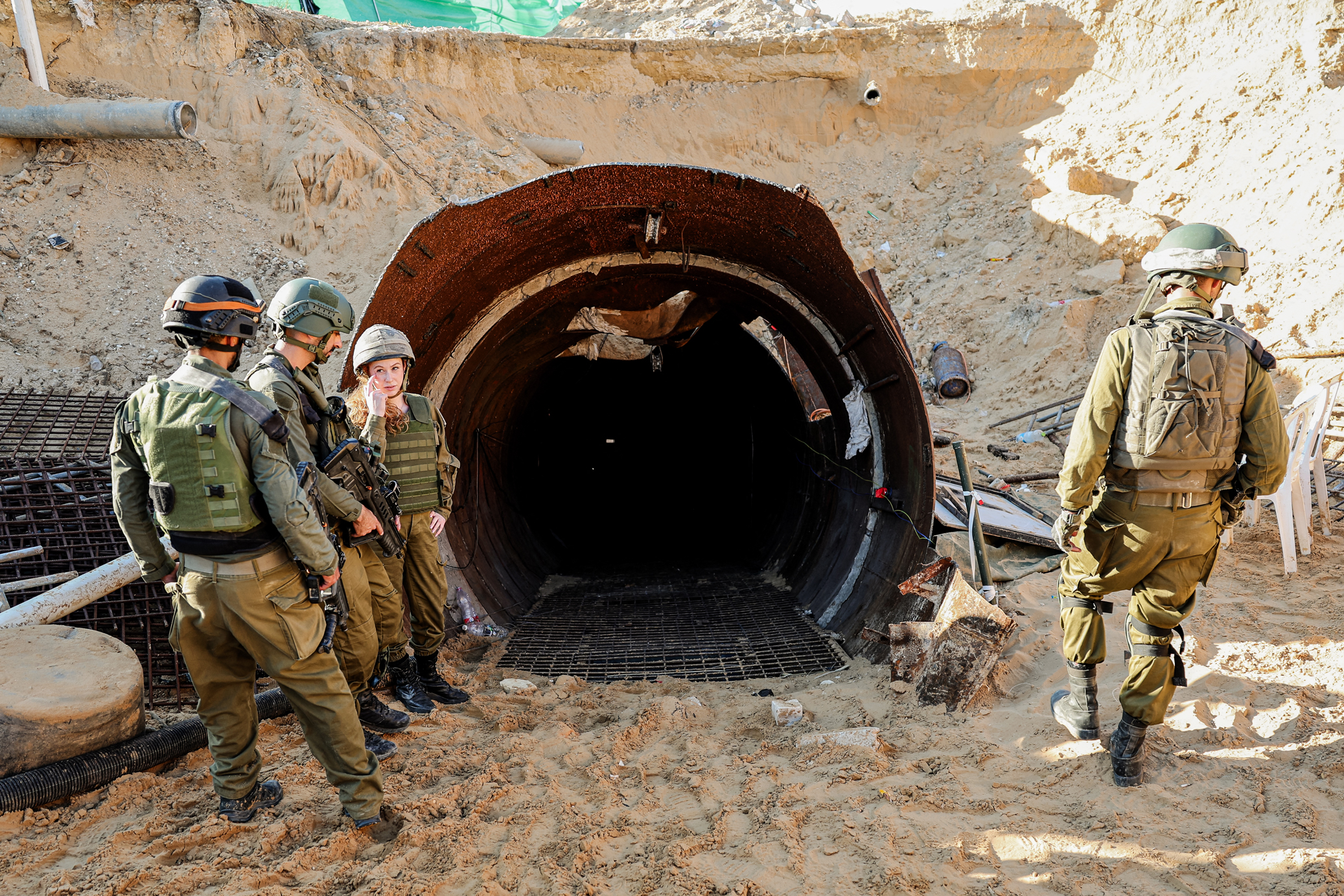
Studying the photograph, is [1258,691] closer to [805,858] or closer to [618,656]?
[805,858]

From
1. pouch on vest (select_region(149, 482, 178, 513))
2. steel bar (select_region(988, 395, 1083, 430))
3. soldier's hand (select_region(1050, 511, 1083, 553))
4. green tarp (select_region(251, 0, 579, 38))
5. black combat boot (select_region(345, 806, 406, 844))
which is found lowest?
black combat boot (select_region(345, 806, 406, 844))

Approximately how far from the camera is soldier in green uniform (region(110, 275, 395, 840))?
2.50 m

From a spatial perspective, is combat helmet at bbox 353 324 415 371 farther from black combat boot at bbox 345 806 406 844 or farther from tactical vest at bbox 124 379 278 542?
black combat boot at bbox 345 806 406 844

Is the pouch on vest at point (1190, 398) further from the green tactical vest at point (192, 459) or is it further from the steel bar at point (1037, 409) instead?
the steel bar at point (1037, 409)

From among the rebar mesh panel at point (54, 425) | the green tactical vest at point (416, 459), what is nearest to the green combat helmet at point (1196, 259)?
the green tactical vest at point (416, 459)

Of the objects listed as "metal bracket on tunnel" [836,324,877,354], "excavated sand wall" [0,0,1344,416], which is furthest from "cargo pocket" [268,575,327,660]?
"excavated sand wall" [0,0,1344,416]

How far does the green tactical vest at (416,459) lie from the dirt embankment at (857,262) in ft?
3.78

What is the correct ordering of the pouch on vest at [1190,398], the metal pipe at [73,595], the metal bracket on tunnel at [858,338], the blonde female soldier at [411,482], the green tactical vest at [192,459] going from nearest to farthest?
the green tactical vest at [192,459] → the pouch on vest at [1190,398] → the metal pipe at [73,595] → the blonde female soldier at [411,482] → the metal bracket on tunnel at [858,338]

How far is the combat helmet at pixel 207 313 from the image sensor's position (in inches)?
102

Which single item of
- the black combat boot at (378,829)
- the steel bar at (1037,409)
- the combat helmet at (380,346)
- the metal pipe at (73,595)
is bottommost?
the black combat boot at (378,829)

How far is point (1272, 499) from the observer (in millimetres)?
5172

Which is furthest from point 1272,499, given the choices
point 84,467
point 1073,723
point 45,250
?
point 45,250

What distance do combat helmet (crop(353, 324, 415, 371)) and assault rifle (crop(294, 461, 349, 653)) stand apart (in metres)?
0.95

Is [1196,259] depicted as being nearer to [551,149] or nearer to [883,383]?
[883,383]
